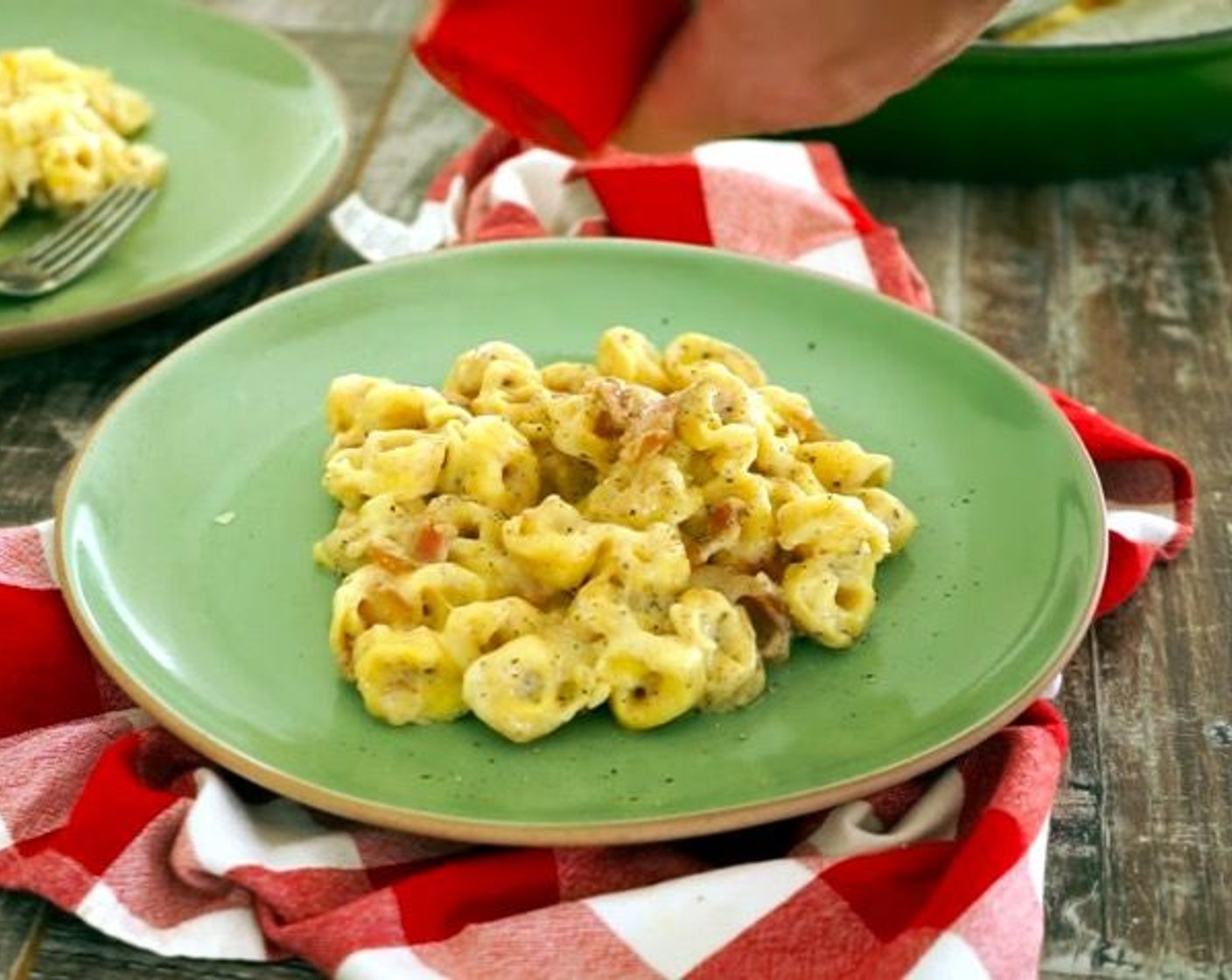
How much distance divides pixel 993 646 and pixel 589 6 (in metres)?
0.41

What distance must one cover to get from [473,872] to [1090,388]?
0.69 meters

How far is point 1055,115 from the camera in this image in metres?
1.59

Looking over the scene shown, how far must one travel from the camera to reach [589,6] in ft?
2.78

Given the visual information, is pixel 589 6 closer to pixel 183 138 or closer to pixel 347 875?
pixel 347 875

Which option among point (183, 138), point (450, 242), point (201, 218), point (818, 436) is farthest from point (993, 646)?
point (183, 138)

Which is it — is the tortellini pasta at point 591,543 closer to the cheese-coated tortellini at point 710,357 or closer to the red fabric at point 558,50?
the cheese-coated tortellini at point 710,357

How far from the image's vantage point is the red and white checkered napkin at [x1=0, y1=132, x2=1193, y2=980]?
90 centimetres

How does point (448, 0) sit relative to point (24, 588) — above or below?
above

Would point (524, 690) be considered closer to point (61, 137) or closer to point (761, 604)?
point (761, 604)

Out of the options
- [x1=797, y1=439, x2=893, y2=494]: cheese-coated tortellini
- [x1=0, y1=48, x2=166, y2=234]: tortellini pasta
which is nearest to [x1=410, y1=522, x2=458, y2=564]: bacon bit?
[x1=797, y1=439, x2=893, y2=494]: cheese-coated tortellini

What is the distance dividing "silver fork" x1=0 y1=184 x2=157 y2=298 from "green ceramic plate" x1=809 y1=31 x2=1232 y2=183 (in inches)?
23.1

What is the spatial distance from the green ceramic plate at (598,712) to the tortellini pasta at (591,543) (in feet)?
0.07

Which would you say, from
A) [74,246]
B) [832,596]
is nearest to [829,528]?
[832,596]

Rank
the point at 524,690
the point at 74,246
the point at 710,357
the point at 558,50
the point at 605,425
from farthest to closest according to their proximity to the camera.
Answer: the point at 74,246
the point at 710,357
the point at 605,425
the point at 524,690
the point at 558,50
